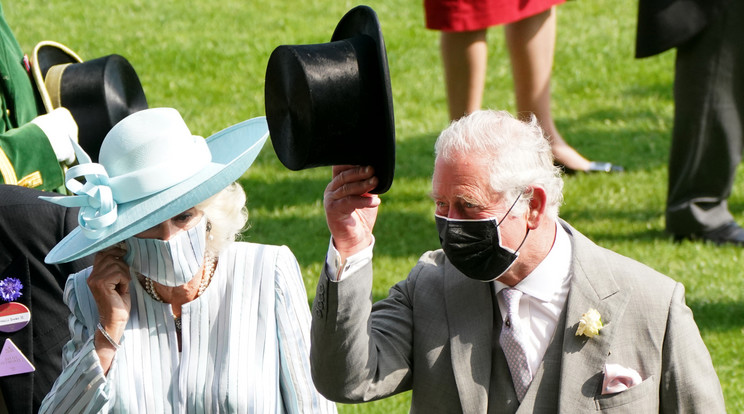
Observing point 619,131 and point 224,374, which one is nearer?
point 224,374

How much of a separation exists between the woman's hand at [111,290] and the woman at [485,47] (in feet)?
12.9

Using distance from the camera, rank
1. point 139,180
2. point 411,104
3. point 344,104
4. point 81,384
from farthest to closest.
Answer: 1. point 411,104
2. point 139,180
3. point 81,384
4. point 344,104

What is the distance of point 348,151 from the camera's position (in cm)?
292

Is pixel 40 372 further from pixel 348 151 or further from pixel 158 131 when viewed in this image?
pixel 348 151

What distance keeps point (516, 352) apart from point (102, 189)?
57.9 inches

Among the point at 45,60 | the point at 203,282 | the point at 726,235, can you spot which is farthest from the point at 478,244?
the point at 726,235

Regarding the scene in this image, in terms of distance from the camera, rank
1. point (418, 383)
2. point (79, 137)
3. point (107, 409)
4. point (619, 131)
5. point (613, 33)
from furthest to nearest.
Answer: point (613, 33)
point (619, 131)
point (79, 137)
point (107, 409)
point (418, 383)

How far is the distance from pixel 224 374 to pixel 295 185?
4.55m

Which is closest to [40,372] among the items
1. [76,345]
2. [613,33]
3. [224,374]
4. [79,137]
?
[76,345]

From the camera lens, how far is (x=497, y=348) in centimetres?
321

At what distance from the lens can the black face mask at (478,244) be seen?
10.3ft

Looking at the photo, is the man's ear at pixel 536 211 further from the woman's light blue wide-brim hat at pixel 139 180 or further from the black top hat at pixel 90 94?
the black top hat at pixel 90 94

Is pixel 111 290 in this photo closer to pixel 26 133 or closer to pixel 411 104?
pixel 26 133

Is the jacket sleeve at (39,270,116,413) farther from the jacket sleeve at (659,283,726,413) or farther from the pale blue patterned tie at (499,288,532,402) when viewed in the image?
the jacket sleeve at (659,283,726,413)
